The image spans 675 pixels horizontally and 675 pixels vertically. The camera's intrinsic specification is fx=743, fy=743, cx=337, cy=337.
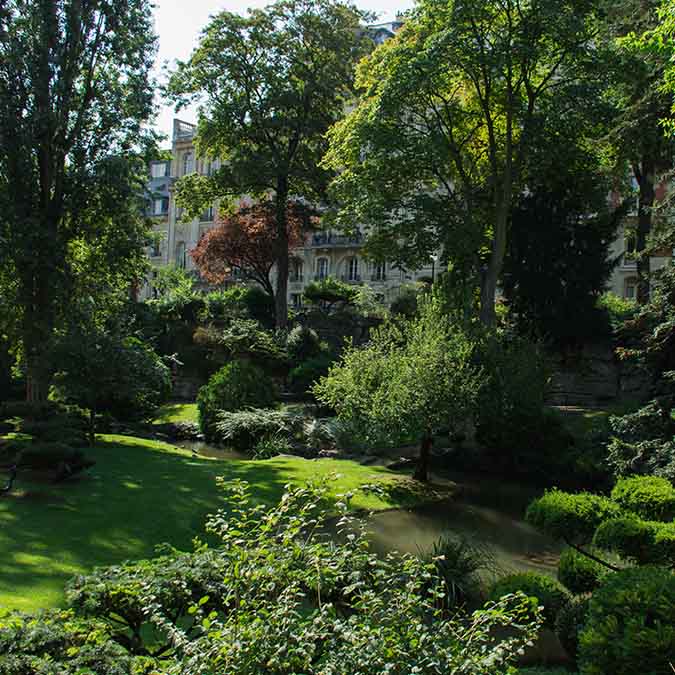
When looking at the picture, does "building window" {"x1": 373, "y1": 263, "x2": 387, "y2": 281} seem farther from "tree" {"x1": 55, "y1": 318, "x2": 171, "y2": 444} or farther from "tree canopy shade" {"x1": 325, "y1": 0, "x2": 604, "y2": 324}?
"tree" {"x1": 55, "y1": 318, "x2": 171, "y2": 444}

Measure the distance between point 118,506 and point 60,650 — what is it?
352 inches

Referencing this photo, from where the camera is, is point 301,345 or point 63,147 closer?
point 63,147

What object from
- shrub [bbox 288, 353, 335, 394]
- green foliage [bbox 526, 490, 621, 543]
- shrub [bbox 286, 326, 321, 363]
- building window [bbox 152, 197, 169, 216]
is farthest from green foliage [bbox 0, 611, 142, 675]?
building window [bbox 152, 197, 169, 216]

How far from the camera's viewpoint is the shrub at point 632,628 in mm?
5254

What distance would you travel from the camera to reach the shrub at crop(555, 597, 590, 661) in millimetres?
8375

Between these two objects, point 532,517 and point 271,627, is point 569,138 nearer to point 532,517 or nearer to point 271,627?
point 532,517

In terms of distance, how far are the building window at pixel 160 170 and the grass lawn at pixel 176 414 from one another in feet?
150

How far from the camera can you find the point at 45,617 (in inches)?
206

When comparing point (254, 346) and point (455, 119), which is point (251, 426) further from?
point (455, 119)

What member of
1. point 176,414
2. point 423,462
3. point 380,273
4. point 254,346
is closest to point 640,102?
point 423,462

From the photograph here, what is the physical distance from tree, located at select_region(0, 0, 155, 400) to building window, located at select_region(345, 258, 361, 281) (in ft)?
105

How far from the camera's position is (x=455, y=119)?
26922 mm

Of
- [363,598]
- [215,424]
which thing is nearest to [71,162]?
[215,424]

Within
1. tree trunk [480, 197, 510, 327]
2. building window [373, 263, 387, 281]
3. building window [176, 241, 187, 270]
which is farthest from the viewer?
building window [176, 241, 187, 270]
